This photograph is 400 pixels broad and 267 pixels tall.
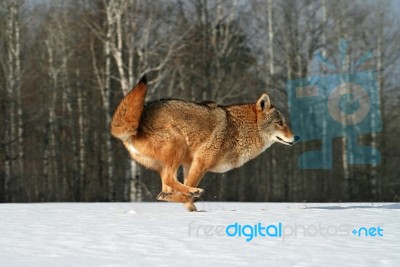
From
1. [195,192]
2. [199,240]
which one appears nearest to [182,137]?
[195,192]

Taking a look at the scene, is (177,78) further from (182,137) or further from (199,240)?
(199,240)

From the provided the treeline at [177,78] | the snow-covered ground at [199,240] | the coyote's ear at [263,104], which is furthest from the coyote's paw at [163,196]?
the treeline at [177,78]

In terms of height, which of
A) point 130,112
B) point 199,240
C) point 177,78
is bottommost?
point 199,240

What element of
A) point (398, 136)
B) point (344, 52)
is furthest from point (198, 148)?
point (398, 136)

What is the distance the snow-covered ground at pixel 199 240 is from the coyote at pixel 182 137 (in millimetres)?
571

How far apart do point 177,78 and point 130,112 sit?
14090 millimetres

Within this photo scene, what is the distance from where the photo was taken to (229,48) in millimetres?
21969

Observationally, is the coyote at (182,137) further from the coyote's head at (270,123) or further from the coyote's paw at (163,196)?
the coyote's head at (270,123)

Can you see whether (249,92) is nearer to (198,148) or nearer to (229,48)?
(229,48)

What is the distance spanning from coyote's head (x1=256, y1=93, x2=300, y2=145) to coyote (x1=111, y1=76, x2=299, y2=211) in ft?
0.39

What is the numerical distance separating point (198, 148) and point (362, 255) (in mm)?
3670

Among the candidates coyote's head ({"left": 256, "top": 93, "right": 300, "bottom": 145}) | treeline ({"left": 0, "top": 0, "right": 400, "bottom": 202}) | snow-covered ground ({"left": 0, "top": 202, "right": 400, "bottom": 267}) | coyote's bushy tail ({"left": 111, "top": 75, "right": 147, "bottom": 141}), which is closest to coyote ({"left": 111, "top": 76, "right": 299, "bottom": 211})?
coyote's bushy tail ({"left": 111, "top": 75, "right": 147, "bottom": 141})

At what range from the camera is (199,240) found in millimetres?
5555

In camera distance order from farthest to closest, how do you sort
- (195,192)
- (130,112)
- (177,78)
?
(177,78)
(195,192)
(130,112)
